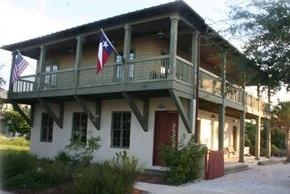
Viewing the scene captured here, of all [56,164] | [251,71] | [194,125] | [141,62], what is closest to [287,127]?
[194,125]

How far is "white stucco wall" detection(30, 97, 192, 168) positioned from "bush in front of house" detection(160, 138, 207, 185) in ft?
5.95

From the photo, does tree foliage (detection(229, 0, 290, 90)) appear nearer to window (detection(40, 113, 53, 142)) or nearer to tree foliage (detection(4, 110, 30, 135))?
window (detection(40, 113, 53, 142))

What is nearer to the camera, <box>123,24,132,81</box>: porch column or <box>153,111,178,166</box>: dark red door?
<box>123,24,132,81</box>: porch column

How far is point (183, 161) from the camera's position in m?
15.9

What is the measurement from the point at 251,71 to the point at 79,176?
5.87 metres

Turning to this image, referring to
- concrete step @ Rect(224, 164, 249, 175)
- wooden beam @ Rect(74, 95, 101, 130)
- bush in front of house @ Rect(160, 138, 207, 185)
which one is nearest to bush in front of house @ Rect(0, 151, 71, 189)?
bush in front of house @ Rect(160, 138, 207, 185)

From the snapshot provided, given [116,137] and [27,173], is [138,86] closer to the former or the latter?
[116,137]

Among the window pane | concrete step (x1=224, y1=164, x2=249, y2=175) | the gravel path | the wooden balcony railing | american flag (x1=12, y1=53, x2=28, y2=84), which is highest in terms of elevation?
american flag (x1=12, y1=53, x2=28, y2=84)

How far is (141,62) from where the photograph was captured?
17859 millimetres

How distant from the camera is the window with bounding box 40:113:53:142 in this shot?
79.4ft

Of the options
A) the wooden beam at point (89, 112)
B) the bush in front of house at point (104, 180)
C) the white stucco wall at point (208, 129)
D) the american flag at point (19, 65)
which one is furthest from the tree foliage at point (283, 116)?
the bush in front of house at point (104, 180)

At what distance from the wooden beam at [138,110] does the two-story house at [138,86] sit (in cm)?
4

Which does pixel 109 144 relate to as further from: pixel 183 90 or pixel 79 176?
pixel 79 176

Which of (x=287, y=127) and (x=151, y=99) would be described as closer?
(x=151, y=99)
